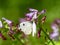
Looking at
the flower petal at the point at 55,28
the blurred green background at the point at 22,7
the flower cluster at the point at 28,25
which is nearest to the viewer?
the flower cluster at the point at 28,25

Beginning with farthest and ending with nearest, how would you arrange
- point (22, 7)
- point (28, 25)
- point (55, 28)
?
point (22, 7)
point (55, 28)
point (28, 25)

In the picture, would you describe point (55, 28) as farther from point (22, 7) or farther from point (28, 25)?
point (22, 7)

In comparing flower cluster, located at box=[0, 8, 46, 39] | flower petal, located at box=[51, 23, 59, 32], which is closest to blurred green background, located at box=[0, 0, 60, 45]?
flower petal, located at box=[51, 23, 59, 32]

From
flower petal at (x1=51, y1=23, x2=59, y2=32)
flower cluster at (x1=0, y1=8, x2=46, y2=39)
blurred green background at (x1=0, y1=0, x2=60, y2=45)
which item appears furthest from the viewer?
blurred green background at (x1=0, y1=0, x2=60, y2=45)

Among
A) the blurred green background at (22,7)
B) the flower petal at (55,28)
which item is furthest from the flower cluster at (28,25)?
the blurred green background at (22,7)

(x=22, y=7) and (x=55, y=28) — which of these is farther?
(x=22, y=7)

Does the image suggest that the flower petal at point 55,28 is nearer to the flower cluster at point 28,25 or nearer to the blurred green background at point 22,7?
the flower cluster at point 28,25

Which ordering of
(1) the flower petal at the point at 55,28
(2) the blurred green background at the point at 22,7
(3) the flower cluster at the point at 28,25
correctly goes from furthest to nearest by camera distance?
(2) the blurred green background at the point at 22,7 → (1) the flower petal at the point at 55,28 → (3) the flower cluster at the point at 28,25

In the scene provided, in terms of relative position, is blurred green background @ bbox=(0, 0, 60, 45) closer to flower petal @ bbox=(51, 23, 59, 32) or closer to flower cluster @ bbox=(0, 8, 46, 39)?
flower petal @ bbox=(51, 23, 59, 32)

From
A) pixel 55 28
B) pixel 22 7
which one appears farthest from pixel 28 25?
pixel 22 7

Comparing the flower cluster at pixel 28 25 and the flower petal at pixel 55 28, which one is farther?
the flower petal at pixel 55 28

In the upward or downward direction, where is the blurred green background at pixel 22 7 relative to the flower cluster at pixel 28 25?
upward

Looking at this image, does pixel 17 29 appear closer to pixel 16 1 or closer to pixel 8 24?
pixel 8 24
